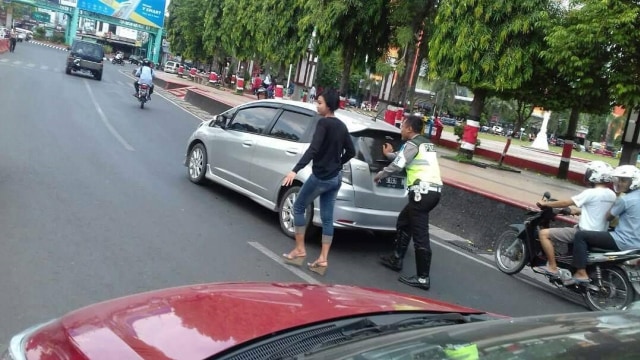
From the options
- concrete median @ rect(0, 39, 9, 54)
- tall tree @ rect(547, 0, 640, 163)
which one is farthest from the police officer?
concrete median @ rect(0, 39, 9, 54)

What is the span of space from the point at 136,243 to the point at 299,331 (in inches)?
170

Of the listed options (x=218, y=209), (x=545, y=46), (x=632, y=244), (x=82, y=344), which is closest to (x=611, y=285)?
(x=632, y=244)

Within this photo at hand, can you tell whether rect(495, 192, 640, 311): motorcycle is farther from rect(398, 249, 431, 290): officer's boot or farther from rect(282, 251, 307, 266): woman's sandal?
rect(282, 251, 307, 266): woman's sandal

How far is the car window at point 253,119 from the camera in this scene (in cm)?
851

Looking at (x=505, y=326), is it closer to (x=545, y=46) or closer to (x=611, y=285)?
(x=611, y=285)

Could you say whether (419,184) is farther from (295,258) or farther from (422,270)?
(295,258)

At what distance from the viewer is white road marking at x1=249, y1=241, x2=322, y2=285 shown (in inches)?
235

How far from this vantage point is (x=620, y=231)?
666 cm

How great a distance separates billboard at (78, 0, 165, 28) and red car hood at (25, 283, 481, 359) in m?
58.8

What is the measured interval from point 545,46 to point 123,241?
43.6ft

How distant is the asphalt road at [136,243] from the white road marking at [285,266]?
0.08ft

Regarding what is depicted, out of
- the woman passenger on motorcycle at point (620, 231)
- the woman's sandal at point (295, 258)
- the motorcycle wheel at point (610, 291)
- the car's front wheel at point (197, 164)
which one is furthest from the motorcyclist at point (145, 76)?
the motorcycle wheel at point (610, 291)

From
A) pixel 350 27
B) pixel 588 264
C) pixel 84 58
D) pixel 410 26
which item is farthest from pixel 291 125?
pixel 84 58

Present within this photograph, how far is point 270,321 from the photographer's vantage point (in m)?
2.32
